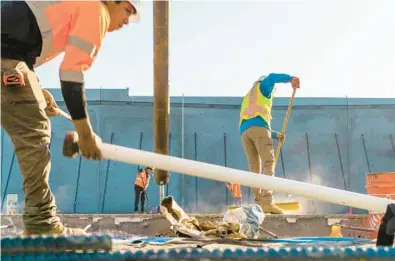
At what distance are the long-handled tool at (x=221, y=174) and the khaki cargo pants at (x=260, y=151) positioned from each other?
3290 millimetres

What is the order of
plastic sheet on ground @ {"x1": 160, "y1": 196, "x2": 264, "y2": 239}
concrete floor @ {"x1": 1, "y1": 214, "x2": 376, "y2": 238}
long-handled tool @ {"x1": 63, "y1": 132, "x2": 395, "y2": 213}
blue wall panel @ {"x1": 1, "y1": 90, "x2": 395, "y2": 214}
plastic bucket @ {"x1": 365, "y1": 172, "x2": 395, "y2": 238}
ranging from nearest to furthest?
1. long-handled tool @ {"x1": 63, "y1": 132, "x2": 395, "y2": 213}
2. plastic sheet on ground @ {"x1": 160, "y1": 196, "x2": 264, "y2": 239}
3. concrete floor @ {"x1": 1, "y1": 214, "x2": 376, "y2": 238}
4. plastic bucket @ {"x1": 365, "y1": 172, "x2": 395, "y2": 238}
5. blue wall panel @ {"x1": 1, "y1": 90, "x2": 395, "y2": 214}

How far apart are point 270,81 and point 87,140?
4498 millimetres

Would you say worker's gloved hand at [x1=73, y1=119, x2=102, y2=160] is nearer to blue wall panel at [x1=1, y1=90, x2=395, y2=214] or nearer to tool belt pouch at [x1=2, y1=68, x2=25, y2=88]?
tool belt pouch at [x1=2, y1=68, x2=25, y2=88]

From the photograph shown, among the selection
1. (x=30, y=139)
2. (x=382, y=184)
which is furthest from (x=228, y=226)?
(x=382, y=184)

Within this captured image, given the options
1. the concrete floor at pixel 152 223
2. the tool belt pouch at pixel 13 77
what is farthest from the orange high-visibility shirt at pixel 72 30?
the concrete floor at pixel 152 223

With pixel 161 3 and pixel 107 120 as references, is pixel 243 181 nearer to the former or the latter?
pixel 161 3

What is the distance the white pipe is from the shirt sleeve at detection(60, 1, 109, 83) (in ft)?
1.48

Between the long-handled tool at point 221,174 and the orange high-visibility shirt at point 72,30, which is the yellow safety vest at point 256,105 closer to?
the long-handled tool at point 221,174

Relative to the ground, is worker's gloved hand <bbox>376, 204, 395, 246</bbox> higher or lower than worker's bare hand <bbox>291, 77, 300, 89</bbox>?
lower

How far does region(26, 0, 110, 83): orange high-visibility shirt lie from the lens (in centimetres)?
244

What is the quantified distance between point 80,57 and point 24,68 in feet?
1.47

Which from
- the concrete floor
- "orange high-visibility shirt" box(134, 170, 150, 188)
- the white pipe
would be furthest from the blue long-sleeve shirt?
"orange high-visibility shirt" box(134, 170, 150, 188)

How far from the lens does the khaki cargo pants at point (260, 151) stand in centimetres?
645

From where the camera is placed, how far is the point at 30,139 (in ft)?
9.15
